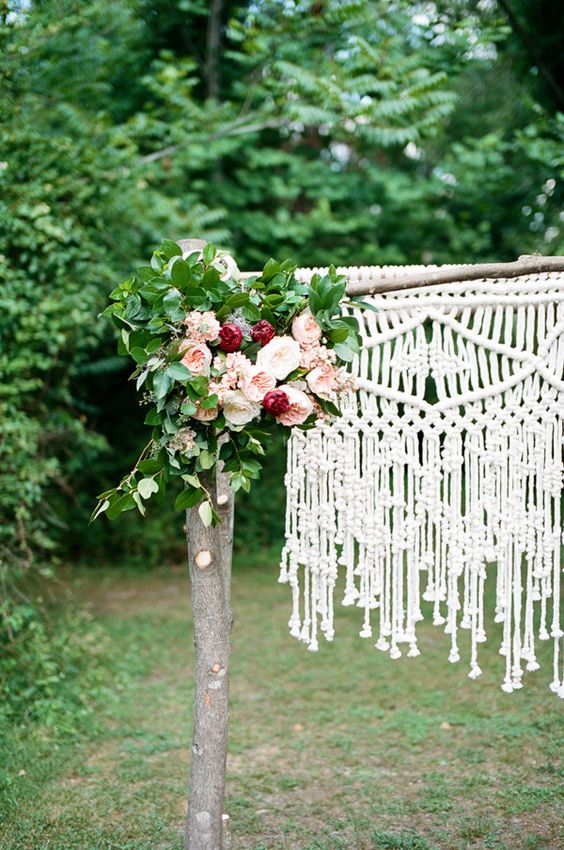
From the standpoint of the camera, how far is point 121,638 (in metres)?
4.61

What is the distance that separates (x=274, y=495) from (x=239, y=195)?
7.73 feet

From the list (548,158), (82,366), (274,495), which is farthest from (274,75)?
(274,495)

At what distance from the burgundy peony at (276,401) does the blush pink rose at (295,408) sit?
20 millimetres

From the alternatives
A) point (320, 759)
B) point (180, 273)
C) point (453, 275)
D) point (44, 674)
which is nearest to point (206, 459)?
point (180, 273)

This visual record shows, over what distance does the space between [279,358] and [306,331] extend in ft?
0.34

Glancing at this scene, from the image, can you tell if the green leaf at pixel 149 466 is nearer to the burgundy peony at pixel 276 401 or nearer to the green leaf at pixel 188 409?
the green leaf at pixel 188 409

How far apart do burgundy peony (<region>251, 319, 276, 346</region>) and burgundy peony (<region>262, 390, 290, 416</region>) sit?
0.14m

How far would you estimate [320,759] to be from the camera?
313 cm

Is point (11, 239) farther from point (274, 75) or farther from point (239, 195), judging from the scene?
point (239, 195)

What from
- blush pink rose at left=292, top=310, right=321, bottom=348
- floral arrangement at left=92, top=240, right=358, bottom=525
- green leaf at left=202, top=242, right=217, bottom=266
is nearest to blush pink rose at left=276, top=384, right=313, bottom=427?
floral arrangement at left=92, top=240, right=358, bottom=525

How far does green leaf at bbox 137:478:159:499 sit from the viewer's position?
1.85 metres

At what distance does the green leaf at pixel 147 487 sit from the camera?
185 centimetres

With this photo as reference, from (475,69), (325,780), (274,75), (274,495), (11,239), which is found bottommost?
(325,780)

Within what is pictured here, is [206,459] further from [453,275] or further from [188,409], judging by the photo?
[453,275]
